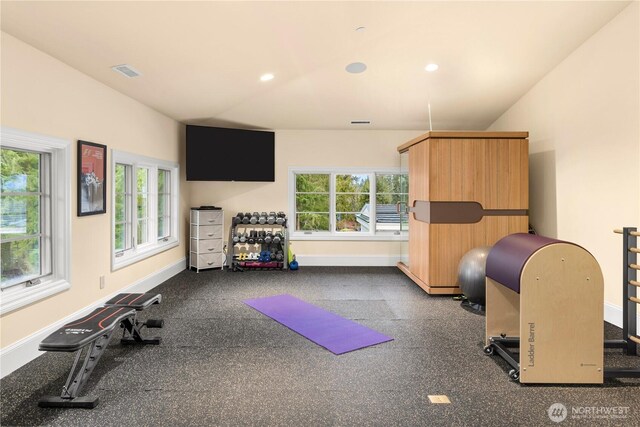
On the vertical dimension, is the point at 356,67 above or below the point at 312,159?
above

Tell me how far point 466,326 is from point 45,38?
4655mm

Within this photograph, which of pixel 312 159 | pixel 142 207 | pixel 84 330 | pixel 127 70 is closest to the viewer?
pixel 84 330

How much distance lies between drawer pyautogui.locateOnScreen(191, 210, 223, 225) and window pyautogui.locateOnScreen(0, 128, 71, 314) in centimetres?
284

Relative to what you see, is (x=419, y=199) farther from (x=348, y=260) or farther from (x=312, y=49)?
(x=312, y=49)

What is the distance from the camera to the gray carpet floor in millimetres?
2258

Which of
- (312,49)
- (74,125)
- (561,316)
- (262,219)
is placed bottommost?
(561,316)

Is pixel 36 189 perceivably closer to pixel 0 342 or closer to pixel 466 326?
pixel 0 342

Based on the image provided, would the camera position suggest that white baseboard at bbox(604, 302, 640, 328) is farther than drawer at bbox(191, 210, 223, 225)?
No

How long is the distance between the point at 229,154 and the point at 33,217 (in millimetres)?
3464

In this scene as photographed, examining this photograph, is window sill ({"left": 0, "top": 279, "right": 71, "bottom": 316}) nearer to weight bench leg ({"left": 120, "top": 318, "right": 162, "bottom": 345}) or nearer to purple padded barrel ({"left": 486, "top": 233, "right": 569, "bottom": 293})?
weight bench leg ({"left": 120, "top": 318, "right": 162, "bottom": 345})

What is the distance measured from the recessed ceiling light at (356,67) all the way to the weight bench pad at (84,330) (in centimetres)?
365

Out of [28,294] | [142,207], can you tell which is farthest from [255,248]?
[28,294]

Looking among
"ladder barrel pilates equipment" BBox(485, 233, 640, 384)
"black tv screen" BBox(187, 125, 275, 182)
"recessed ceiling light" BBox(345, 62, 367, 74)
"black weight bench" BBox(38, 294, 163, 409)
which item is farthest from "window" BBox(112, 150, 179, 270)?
"ladder barrel pilates equipment" BBox(485, 233, 640, 384)

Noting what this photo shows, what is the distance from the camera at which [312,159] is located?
275 inches
